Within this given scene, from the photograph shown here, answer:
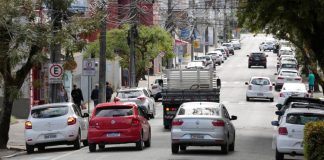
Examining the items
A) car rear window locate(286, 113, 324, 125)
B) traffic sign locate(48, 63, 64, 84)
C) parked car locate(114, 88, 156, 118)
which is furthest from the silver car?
parked car locate(114, 88, 156, 118)

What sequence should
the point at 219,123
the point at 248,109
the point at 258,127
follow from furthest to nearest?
the point at 248,109, the point at 258,127, the point at 219,123

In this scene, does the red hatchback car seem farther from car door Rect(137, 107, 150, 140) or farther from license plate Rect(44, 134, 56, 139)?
license plate Rect(44, 134, 56, 139)

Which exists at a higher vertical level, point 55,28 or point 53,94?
point 55,28

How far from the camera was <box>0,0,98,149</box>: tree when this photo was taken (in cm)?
2736

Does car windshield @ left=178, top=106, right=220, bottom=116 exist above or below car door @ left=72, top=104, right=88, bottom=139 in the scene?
above

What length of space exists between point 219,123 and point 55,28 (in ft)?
25.4

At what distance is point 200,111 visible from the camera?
84.5 feet

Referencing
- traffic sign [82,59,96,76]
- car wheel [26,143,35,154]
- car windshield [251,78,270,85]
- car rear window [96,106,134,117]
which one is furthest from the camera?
car windshield [251,78,270,85]

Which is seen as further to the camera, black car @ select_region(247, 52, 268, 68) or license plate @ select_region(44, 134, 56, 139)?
black car @ select_region(247, 52, 268, 68)

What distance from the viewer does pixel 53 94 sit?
34.8 m

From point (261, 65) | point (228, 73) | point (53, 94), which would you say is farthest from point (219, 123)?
point (261, 65)

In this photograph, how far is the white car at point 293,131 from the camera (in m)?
23.2

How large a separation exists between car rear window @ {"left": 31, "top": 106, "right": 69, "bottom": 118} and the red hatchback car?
1.93 meters

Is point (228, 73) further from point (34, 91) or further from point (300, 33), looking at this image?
point (300, 33)
